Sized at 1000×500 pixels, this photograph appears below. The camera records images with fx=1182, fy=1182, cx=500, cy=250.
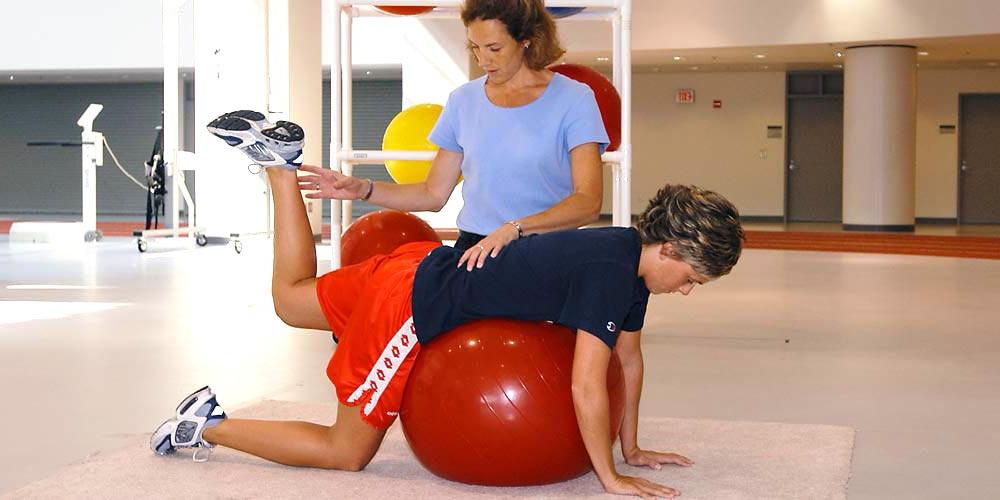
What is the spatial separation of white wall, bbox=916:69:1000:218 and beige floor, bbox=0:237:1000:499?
34.3 ft

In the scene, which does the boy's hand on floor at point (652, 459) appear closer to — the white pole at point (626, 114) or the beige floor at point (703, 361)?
the beige floor at point (703, 361)

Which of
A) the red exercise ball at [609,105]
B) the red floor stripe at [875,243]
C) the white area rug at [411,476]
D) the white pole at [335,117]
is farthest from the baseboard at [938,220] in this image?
the white area rug at [411,476]

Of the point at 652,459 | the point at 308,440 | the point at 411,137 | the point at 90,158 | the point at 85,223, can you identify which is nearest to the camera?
the point at 308,440

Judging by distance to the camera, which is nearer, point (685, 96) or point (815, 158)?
point (815, 158)

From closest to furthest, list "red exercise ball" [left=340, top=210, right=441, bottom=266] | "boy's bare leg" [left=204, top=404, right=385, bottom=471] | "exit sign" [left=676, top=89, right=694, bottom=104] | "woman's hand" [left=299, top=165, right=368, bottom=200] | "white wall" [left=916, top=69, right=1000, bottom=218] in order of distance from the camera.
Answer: "boy's bare leg" [left=204, top=404, right=385, bottom=471]
"woman's hand" [left=299, top=165, right=368, bottom=200]
"red exercise ball" [left=340, top=210, right=441, bottom=266]
"white wall" [left=916, top=69, right=1000, bottom=218]
"exit sign" [left=676, top=89, right=694, bottom=104]

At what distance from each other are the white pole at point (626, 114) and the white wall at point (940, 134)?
1538cm

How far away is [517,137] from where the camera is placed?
319 centimetres

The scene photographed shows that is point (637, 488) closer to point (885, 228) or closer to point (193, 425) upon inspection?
point (193, 425)

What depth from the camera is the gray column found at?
14938 millimetres

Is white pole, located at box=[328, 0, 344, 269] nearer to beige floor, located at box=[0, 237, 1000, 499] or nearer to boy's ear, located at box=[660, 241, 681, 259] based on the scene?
beige floor, located at box=[0, 237, 1000, 499]

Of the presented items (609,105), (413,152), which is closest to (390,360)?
(413,152)

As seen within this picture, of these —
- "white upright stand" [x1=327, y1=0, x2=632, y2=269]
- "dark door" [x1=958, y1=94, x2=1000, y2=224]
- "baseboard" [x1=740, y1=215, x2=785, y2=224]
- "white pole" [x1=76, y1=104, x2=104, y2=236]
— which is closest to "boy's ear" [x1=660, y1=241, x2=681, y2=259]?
"white upright stand" [x1=327, y1=0, x2=632, y2=269]

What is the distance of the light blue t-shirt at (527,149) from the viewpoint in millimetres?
3184

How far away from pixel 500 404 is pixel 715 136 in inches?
680
